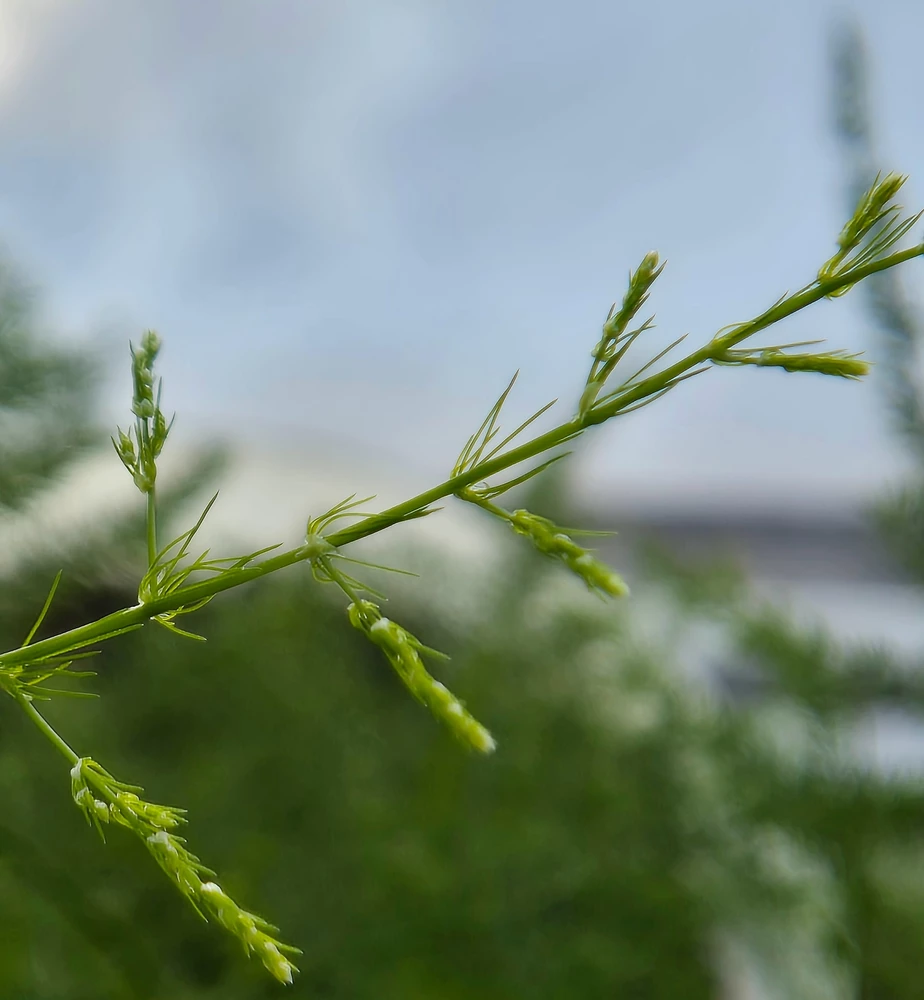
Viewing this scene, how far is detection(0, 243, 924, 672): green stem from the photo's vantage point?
91 millimetres

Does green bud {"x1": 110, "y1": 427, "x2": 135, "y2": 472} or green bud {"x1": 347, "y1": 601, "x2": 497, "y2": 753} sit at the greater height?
green bud {"x1": 110, "y1": 427, "x2": 135, "y2": 472}

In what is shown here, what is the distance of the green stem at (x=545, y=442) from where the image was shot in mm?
91

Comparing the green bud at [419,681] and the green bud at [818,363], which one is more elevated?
the green bud at [818,363]

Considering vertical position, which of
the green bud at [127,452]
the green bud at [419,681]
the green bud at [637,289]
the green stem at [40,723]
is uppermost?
the green bud at [637,289]

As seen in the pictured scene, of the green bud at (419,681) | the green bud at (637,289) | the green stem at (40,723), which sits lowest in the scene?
the green stem at (40,723)

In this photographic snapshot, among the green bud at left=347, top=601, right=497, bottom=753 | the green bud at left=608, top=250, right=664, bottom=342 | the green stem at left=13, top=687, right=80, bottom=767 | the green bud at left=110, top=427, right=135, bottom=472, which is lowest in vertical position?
the green stem at left=13, top=687, right=80, bottom=767

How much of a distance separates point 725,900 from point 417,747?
0.20 m

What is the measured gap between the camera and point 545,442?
9 cm

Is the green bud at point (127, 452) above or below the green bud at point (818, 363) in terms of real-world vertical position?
below

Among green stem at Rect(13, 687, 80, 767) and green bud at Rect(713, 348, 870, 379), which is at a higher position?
green bud at Rect(713, 348, 870, 379)

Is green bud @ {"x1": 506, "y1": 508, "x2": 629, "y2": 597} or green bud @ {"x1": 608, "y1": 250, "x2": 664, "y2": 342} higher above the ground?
green bud @ {"x1": 608, "y1": 250, "x2": 664, "y2": 342}

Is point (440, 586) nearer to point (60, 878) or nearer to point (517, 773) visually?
point (517, 773)

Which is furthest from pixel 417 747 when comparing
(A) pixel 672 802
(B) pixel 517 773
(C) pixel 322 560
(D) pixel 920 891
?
(C) pixel 322 560

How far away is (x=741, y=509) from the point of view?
863 millimetres
